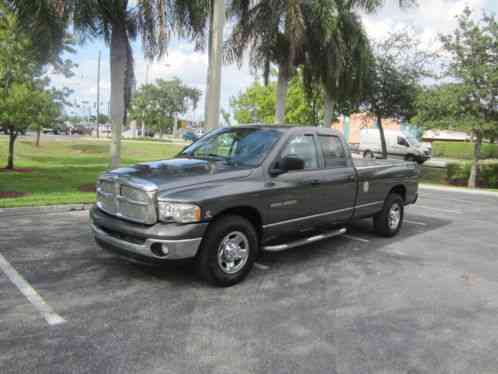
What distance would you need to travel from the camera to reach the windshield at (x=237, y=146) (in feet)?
16.8

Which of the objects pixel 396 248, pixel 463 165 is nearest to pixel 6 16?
pixel 396 248

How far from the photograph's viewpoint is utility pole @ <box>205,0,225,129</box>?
11.0 m

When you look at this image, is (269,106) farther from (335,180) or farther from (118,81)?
(335,180)

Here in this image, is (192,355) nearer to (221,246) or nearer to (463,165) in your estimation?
(221,246)

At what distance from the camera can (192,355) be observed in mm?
3188

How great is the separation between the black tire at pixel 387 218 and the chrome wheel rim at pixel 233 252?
10.8ft

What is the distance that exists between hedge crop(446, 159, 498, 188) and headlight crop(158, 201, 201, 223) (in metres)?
→ 20.3

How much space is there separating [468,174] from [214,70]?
1609 centimetres

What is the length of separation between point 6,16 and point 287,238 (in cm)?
1119

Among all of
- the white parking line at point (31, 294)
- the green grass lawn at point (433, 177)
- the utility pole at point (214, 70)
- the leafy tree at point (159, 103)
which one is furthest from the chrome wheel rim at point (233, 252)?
the leafy tree at point (159, 103)

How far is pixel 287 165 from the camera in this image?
16.1 feet

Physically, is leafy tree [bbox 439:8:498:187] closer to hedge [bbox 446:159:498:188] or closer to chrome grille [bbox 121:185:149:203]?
hedge [bbox 446:159:498:188]

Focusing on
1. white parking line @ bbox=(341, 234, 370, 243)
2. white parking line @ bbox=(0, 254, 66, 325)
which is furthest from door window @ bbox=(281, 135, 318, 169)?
white parking line @ bbox=(0, 254, 66, 325)

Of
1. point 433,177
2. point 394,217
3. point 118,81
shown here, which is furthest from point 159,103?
point 394,217
